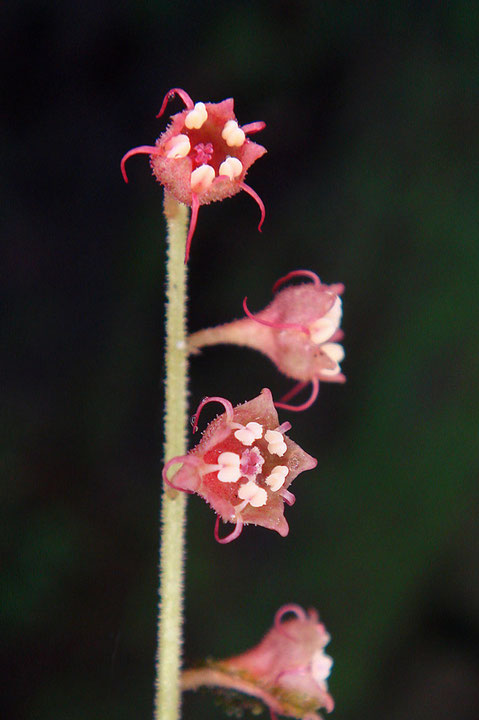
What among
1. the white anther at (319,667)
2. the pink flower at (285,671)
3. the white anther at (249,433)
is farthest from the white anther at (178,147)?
the white anther at (319,667)

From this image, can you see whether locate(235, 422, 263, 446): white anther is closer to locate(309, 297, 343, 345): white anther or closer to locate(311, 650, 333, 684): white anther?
locate(309, 297, 343, 345): white anther

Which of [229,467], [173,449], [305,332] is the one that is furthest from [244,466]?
[305,332]

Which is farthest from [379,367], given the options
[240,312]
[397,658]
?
[397,658]

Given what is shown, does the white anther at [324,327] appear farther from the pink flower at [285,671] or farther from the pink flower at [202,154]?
the pink flower at [285,671]

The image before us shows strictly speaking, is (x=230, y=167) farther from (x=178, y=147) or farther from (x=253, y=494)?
(x=253, y=494)

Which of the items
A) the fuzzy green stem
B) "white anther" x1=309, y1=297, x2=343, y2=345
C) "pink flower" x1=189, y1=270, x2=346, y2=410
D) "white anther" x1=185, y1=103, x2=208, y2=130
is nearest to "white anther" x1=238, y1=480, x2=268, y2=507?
the fuzzy green stem

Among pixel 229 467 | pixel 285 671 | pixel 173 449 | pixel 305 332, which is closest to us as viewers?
pixel 229 467
